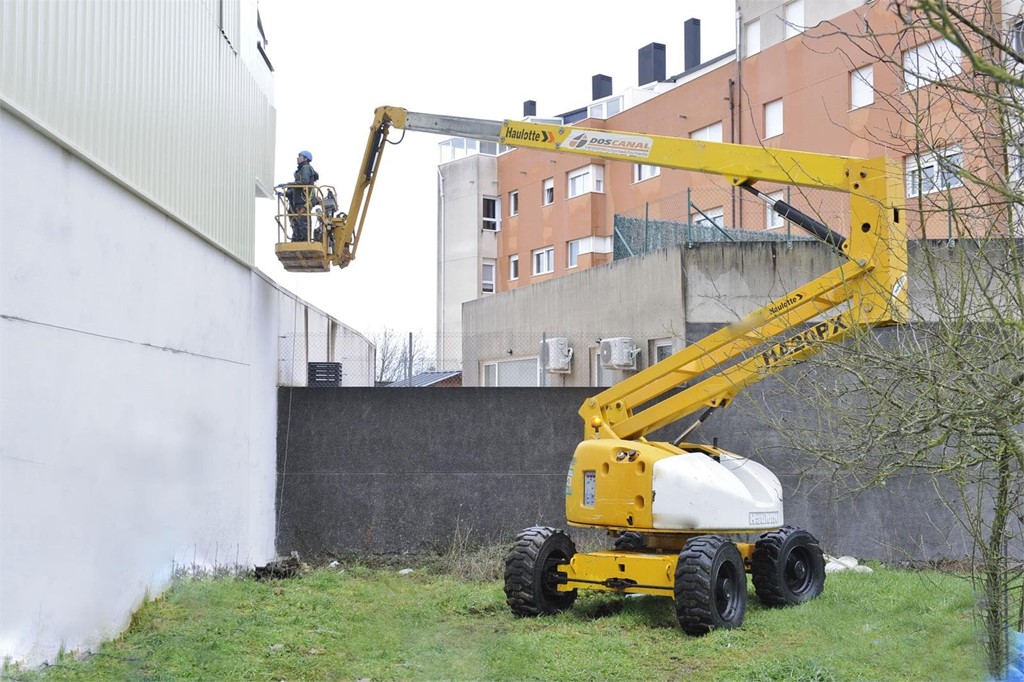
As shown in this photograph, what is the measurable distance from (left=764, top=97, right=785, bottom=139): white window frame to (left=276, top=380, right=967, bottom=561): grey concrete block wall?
17.4 metres

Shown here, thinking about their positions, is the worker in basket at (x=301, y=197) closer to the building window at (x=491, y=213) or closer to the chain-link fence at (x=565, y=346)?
the chain-link fence at (x=565, y=346)

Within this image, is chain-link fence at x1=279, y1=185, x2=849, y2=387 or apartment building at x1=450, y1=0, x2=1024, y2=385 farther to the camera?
apartment building at x1=450, y1=0, x2=1024, y2=385

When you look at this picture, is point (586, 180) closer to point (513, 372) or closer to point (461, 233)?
point (461, 233)

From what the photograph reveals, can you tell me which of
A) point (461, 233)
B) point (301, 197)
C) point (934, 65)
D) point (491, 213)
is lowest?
point (934, 65)

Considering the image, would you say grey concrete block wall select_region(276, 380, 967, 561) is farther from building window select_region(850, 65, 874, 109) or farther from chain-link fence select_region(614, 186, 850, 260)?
building window select_region(850, 65, 874, 109)

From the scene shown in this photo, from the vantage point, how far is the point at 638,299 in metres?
16.9

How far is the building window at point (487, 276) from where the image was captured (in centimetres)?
4706

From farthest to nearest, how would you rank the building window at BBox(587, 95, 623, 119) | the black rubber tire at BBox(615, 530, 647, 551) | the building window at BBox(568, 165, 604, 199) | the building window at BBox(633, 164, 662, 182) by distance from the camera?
the building window at BBox(587, 95, 623, 119)
the building window at BBox(568, 165, 604, 199)
the building window at BBox(633, 164, 662, 182)
the black rubber tire at BBox(615, 530, 647, 551)

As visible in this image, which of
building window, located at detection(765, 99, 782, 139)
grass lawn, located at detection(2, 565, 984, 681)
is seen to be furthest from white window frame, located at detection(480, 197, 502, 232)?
grass lawn, located at detection(2, 565, 984, 681)

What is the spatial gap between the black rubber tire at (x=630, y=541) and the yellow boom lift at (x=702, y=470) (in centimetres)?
1

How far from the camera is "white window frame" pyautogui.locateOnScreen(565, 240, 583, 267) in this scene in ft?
131

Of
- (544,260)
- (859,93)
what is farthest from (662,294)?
Result: (544,260)

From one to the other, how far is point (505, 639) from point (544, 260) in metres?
32.8

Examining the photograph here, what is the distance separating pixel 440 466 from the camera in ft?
49.9
